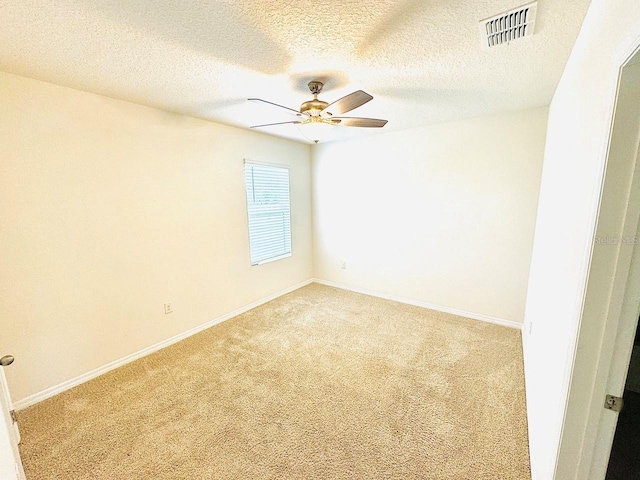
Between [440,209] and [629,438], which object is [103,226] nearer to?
[440,209]

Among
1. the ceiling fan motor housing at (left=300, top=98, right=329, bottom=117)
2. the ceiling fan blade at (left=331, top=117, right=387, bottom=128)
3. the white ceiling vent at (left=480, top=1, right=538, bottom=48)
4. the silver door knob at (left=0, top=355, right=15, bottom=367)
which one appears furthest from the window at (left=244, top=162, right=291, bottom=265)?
the white ceiling vent at (left=480, top=1, right=538, bottom=48)

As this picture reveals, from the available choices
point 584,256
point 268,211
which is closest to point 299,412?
point 584,256

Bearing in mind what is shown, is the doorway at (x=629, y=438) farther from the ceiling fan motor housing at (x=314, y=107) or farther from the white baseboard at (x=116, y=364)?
the white baseboard at (x=116, y=364)

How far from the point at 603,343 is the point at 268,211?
11.1 ft

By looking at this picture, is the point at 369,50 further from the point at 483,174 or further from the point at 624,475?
the point at 624,475

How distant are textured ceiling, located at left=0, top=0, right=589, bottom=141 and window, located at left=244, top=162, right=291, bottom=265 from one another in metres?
1.22

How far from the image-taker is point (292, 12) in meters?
1.26

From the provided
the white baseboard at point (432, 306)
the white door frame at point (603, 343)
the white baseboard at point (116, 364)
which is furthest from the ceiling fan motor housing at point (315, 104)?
the white baseboard at point (432, 306)

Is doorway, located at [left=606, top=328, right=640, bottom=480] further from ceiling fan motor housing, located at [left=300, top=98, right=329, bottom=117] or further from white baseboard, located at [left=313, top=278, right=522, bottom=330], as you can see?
ceiling fan motor housing, located at [left=300, top=98, right=329, bottom=117]

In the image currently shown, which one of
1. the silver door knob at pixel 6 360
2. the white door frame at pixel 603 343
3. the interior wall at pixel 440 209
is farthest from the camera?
the interior wall at pixel 440 209

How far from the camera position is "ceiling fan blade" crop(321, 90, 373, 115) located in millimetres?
1678

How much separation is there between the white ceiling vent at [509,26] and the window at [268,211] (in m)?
2.67

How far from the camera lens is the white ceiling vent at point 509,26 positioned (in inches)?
A: 49.7

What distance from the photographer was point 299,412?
1837 mm
